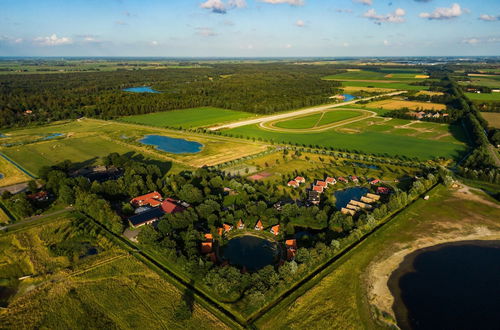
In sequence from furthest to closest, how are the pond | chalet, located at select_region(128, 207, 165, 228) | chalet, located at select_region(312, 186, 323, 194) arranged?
the pond → chalet, located at select_region(312, 186, 323, 194) → chalet, located at select_region(128, 207, 165, 228)

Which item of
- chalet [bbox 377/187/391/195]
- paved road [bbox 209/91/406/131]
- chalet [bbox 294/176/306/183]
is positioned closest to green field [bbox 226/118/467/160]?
paved road [bbox 209/91/406/131]

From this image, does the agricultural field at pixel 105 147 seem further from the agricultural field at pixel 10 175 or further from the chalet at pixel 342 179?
the chalet at pixel 342 179

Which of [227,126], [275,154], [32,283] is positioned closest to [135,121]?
[227,126]

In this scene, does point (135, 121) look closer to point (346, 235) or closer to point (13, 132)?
point (13, 132)

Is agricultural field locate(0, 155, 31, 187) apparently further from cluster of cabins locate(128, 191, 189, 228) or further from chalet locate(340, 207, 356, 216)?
chalet locate(340, 207, 356, 216)

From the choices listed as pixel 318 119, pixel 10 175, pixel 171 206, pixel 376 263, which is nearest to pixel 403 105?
pixel 318 119

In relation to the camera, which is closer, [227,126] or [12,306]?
[12,306]
